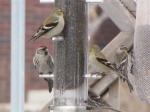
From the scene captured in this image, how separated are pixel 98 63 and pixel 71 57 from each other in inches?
10.5

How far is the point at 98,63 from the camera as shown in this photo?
3.96 m

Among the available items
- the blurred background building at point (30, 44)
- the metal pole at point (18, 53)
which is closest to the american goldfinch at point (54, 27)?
the metal pole at point (18, 53)

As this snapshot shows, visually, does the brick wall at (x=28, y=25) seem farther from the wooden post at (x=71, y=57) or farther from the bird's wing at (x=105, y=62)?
the wooden post at (x=71, y=57)

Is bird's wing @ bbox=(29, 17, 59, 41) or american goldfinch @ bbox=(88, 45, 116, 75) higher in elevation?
bird's wing @ bbox=(29, 17, 59, 41)

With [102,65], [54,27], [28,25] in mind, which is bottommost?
[102,65]

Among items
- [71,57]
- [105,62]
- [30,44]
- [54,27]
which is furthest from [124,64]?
[30,44]

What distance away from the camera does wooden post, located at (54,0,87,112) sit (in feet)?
12.1

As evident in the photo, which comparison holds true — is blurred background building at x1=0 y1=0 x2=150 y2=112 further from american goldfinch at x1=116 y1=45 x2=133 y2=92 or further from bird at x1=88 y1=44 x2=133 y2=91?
american goldfinch at x1=116 y1=45 x2=133 y2=92

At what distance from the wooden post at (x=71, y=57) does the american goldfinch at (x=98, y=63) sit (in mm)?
174

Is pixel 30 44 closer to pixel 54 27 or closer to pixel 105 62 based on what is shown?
pixel 105 62

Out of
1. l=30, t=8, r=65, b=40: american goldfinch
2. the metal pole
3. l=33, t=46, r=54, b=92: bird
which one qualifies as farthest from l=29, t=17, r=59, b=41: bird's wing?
the metal pole

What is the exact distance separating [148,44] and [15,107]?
0.85m

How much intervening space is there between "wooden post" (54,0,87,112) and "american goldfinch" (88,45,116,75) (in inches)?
6.8

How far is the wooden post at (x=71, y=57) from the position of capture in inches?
145
